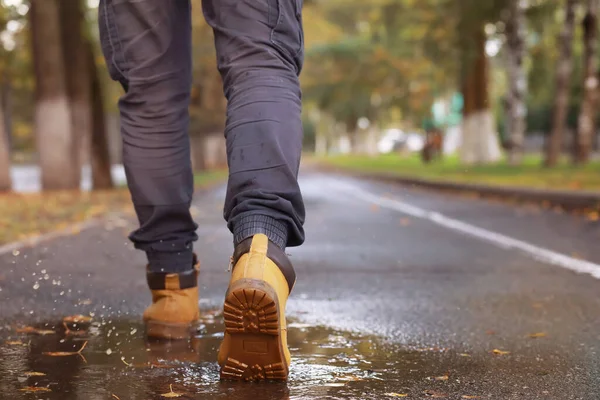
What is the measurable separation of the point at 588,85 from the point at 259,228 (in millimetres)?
21169

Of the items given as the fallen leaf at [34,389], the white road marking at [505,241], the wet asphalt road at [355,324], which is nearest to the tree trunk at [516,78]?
the white road marking at [505,241]

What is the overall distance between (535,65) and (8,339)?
2667 cm

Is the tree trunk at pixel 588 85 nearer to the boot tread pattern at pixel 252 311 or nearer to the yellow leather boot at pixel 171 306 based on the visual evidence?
the yellow leather boot at pixel 171 306

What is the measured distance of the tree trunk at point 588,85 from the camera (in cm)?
2262

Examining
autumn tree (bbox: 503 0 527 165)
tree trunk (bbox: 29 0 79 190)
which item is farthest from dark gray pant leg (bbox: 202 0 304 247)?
autumn tree (bbox: 503 0 527 165)

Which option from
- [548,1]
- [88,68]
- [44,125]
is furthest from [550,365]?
[548,1]

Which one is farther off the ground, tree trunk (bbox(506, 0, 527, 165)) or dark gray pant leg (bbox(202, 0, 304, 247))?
tree trunk (bbox(506, 0, 527, 165))

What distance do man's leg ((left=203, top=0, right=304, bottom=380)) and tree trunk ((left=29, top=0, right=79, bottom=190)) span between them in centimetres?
1509

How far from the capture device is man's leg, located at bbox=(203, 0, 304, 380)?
8.47 feet

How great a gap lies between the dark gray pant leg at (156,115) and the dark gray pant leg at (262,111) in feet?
1.07

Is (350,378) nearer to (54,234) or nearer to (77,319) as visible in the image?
(77,319)

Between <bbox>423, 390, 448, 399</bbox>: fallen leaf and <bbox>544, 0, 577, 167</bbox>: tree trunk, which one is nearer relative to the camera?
<bbox>423, 390, 448, 399</bbox>: fallen leaf

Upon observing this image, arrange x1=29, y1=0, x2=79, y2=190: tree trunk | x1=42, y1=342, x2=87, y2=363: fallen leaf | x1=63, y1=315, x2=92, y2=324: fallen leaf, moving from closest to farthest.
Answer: x1=42, y1=342, x2=87, y2=363: fallen leaf < x1=63, y1=315, x2=92, y2=324: fallen leaf < x1=29, y1=0, x2=79, y2=190: tree trunk

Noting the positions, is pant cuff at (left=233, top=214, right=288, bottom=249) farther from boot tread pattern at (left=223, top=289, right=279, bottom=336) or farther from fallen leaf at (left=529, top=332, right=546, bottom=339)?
fallen leaf at (left=529, top=332, right=546, bottom=339)
